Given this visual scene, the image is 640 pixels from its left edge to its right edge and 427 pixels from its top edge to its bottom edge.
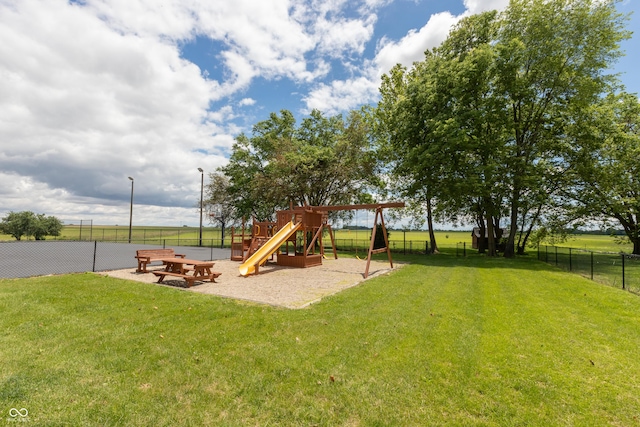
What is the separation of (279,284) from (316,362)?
242 inches

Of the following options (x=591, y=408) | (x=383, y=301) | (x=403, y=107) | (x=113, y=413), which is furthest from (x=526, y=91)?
(x=113, y=413)

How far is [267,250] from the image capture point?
13.4m

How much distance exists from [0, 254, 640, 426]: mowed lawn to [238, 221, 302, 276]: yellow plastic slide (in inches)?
193

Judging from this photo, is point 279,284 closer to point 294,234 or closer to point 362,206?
point 294,234

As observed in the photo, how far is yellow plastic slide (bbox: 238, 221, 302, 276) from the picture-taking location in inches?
A: 472

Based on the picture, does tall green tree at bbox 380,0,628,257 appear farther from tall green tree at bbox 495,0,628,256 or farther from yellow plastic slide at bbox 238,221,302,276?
yellow plastic slide at bbox 238,221,302,276

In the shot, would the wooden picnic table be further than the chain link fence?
No

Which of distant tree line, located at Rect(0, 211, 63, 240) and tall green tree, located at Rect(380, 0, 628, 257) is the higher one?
tall green tree, located at Rect(380, 0, 628, 257)

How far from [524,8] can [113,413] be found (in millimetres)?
27731

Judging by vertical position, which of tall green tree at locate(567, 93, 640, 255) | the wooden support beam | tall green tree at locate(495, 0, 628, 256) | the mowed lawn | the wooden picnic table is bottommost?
the mowed lawn

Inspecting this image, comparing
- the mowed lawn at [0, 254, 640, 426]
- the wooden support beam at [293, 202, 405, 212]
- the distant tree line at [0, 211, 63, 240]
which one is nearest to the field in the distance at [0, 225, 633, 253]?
the distant tree line at [0, 211, 63, 240]

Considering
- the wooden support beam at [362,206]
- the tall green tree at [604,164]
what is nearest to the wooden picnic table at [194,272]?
the wooden support beam at [362,206]

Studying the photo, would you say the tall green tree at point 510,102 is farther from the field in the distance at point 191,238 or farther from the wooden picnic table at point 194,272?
the wooden picnic table at point 194,272

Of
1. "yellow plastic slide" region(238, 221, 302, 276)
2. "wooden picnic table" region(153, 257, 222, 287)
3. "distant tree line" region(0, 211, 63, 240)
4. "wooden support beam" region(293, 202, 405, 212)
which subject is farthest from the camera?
"distant tree line" region(0, 211, 63, 240)
